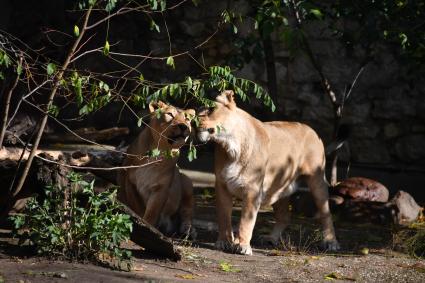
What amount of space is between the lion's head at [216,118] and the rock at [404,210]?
3.12 m

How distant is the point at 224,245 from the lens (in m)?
7.34

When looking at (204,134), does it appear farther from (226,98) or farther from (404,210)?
(404,210)

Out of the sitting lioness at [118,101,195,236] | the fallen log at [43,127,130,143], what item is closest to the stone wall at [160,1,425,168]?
the fallen log at [43,127,130,143]

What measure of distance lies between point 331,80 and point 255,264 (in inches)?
260

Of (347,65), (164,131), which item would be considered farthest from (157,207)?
(347,65)

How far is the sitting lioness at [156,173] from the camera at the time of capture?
7230 mm

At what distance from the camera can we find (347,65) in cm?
1283

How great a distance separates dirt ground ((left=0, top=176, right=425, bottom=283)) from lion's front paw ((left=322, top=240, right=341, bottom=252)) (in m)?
0.08

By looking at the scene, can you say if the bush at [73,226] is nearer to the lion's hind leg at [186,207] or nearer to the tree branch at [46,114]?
the tree branch at [46,114]

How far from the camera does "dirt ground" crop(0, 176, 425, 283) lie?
5.32 m

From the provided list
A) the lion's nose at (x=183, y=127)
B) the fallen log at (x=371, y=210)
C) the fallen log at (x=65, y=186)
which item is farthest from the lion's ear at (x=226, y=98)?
the fallen log at (x=371, y=210)

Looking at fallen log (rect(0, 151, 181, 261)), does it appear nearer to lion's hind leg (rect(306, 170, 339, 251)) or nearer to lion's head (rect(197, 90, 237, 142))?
lion's head (rect(197, 90, 237, 142))

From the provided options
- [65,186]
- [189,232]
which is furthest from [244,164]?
[65,186]

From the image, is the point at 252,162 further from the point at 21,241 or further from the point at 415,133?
the point at 415,133
